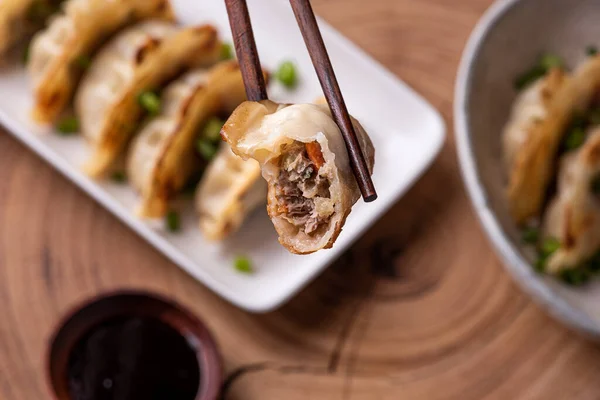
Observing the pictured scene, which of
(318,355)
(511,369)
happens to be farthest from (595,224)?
(318,355)

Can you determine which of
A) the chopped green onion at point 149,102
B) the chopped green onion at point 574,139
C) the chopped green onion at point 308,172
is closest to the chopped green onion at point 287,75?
the chopped green onion at point 149,102

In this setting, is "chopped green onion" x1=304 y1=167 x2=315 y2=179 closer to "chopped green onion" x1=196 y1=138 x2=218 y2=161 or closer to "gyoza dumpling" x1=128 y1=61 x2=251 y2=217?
"gyoza dumpling" x1=128 y1=61 x2=251 y2=217

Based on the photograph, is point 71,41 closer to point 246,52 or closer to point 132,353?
point 132,353

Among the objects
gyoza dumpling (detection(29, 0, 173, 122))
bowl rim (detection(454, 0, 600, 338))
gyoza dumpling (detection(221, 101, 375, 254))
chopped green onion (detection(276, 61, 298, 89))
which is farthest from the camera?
chopped green onion (detection(276, 61, 298, 89))

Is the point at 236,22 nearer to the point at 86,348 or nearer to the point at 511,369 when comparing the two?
the point at 86,348

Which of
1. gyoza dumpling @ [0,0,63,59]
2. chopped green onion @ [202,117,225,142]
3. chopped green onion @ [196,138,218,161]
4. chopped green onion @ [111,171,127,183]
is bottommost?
chopped green onion @ [111,171,127,183]

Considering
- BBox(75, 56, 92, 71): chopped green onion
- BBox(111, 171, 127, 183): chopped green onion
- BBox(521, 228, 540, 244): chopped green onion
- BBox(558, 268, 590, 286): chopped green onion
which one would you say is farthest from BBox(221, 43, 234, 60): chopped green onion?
BBox(558, 268, 590, 286): chopped green onion

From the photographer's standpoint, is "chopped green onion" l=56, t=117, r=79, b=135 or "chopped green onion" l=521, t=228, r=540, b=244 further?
"chopped green onion" l=56, t=117, r=79, b=135
